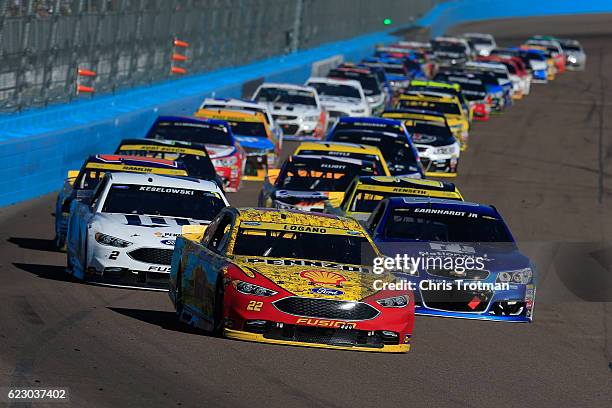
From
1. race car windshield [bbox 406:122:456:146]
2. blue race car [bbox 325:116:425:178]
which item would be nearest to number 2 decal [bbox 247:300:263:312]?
blue race car [bbox 325:116:425:178]

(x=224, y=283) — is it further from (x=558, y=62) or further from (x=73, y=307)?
(x=558, y=62)

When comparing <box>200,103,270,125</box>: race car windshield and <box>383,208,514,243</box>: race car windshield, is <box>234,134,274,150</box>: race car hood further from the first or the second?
<box>383,208,514,243</box>: race car windshield

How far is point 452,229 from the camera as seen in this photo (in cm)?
1664

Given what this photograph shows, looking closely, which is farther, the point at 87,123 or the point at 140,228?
the point at 87,123

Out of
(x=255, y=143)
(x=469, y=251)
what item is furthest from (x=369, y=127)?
(x=469, y=251)

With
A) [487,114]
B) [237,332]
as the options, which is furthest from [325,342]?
[487,114]

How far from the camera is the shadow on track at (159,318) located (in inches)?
523

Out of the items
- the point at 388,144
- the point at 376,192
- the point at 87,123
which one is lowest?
the point at 87,123

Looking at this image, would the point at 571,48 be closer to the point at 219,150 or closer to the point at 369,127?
the point at 369,127

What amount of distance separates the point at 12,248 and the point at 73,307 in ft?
15.8

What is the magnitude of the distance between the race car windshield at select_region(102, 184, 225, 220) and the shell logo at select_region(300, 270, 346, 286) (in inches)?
161

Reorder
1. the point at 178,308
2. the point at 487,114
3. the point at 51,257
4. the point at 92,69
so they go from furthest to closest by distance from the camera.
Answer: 1. the point at 487,114
2. the point at 92,69
3. the point at 51,257
4. the point at 178,308

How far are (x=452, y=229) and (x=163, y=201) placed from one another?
3.03 metres

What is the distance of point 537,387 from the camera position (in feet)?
38.5
